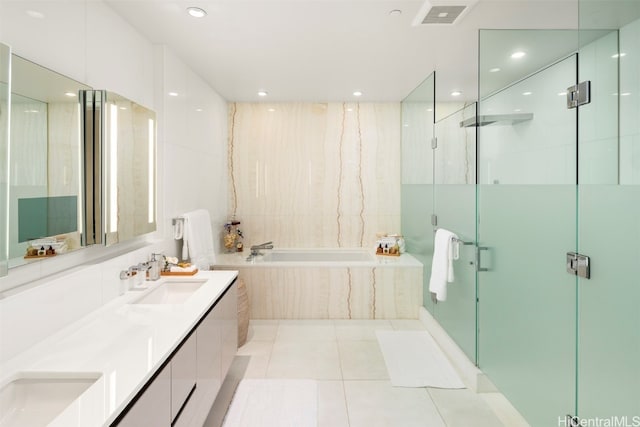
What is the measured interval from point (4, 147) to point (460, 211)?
2.74 metres

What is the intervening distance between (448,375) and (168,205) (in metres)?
2.49

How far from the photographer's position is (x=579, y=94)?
1.67m

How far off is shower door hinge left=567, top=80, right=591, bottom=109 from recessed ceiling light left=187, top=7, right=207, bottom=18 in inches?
79.5

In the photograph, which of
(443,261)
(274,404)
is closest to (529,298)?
(443,261)

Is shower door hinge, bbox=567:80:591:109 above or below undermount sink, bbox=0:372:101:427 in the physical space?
above

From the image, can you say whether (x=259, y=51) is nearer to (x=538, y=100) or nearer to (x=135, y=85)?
(x=135, y=85)

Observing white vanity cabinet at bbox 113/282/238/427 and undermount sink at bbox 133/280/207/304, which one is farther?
undermount sink at bbox 133/280/207/304

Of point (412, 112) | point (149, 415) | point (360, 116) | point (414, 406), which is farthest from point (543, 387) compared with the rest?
point (360, 116)

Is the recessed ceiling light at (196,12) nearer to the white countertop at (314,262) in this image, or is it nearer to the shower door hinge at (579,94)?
the shower door hinge at (579,94)

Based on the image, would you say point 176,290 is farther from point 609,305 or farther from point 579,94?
point 579,94

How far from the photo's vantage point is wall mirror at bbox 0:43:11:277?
4.41 ft

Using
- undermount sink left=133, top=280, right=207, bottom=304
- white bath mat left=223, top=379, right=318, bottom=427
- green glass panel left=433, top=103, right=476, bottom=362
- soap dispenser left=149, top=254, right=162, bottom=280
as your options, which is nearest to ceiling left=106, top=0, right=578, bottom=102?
Result: green glass panel left=433, top=103, right=476, bottom=362

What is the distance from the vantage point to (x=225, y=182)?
15.1 ft

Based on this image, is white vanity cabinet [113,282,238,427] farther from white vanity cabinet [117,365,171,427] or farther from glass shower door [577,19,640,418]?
glass shower door [577,19,640,418]
